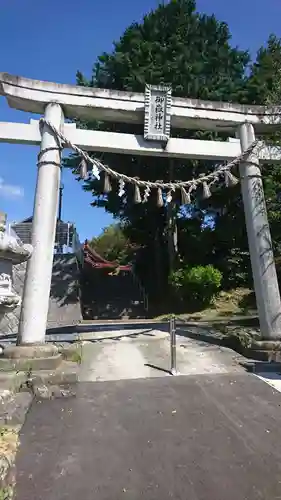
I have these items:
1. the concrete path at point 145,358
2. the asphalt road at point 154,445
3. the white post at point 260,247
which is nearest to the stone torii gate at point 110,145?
the white post at point 260,247

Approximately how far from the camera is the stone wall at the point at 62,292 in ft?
47.1

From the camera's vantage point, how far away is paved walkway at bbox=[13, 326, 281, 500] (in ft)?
8.45

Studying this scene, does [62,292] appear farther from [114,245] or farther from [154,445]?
[114,245]

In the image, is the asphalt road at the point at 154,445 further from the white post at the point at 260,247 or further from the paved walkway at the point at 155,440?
the white post at the point at 260,247

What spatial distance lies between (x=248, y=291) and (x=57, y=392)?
14607mm

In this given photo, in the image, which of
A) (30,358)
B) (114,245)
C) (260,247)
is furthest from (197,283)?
(114,245)

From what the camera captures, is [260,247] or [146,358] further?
[260,247]

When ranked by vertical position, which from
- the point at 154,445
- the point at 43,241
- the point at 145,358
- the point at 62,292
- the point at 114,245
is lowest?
the point at 154,445

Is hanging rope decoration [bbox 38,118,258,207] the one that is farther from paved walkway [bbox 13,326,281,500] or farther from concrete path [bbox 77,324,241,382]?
paved walkway [bbox 13,326,281,500]

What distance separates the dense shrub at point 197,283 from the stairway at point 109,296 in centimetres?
274

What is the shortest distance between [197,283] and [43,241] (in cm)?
1041

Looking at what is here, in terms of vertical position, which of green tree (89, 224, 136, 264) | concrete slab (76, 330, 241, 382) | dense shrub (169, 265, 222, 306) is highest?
green tree (89, 224, 136, 264)

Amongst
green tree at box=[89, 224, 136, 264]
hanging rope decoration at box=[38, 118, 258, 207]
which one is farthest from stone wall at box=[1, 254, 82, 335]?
green tree at box=[89, 224, 136, 264]

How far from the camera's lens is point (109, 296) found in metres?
19.4
